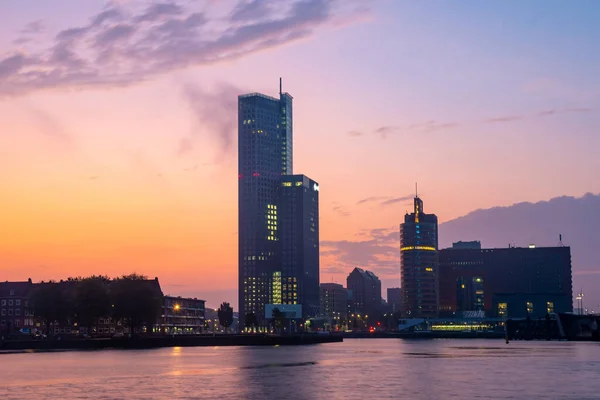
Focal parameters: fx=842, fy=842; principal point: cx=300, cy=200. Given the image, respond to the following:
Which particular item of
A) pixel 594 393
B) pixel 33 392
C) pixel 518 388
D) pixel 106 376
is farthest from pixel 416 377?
pixel 33 392

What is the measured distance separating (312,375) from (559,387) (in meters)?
37.6

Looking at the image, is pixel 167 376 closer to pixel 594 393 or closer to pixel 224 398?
pixel 224 398

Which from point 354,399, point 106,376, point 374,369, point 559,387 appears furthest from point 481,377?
point 106,376

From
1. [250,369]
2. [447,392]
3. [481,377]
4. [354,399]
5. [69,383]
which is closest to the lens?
[354,399]

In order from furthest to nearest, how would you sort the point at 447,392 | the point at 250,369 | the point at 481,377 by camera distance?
the point at 250,369 < the point at 481,377 < the point at 447,392

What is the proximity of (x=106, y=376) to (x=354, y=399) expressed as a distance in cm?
4799

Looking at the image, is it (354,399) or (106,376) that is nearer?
(354,399)

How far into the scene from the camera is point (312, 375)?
402 feet

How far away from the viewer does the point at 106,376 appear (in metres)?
120

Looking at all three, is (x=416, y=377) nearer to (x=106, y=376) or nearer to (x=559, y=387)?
(x=559, y=387)

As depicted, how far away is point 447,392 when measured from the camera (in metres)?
92.4

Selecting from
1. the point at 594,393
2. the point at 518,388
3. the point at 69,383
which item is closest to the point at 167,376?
the point at 69,383

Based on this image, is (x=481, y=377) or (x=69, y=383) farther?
(x=481, y=377)

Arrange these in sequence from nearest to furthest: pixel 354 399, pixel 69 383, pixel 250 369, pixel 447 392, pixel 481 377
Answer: pixel 354 399 < pixel 447 392 < pixel 69 383 < pixel 481 377 < pixel 250 369
